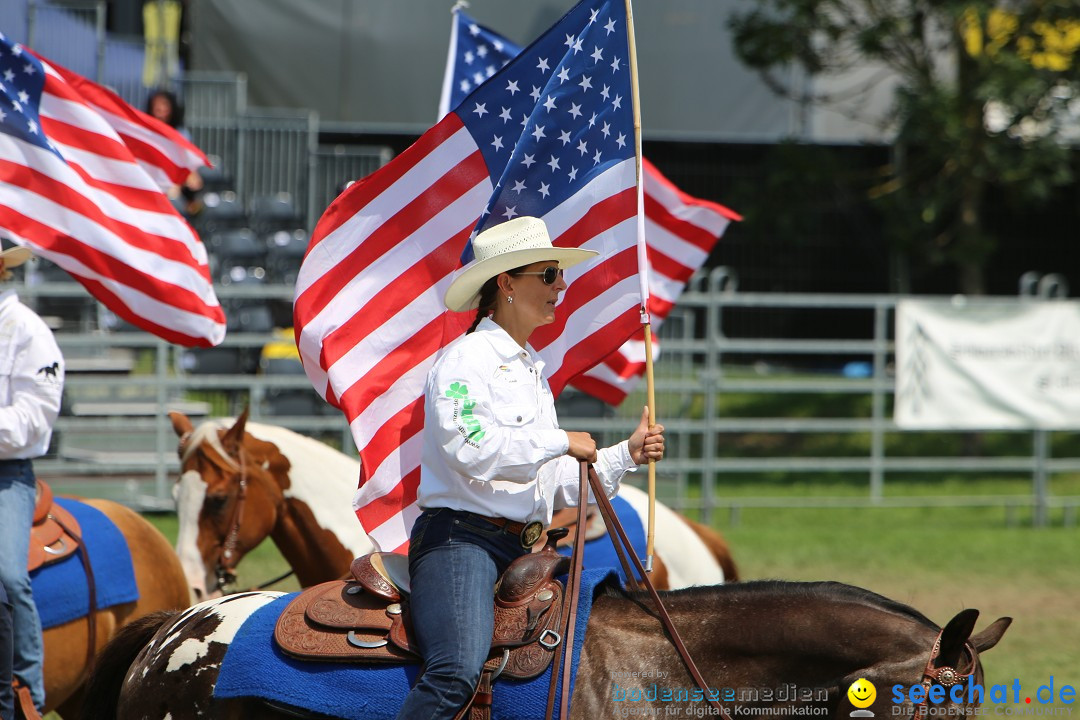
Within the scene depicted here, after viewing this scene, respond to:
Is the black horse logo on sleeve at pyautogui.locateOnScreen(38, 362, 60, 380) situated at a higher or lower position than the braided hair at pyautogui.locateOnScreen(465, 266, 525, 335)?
lower

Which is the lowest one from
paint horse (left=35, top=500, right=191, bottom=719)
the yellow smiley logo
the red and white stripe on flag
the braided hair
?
paint horse (left=35, top=500, right=191, bottom=719)

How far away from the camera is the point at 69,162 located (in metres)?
6.21

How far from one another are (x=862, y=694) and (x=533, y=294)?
1507 mm

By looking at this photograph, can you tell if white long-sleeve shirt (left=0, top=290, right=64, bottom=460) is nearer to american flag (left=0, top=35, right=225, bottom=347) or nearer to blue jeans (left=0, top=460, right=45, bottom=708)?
blue jeans (left=0, top=460, right=45, bottom=708)

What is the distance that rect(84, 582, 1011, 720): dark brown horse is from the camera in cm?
338

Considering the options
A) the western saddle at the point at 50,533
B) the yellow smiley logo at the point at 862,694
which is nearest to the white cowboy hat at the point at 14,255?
the western saddle at the point at 50,533

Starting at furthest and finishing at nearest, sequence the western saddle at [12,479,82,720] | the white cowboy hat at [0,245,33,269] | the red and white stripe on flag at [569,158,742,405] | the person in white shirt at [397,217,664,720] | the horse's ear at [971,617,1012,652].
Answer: the red and white stripe on flag at [569,158,742,405] → the western saddle at [12,479,82,720] → the white cowboy hat at [0,245,33,269] → the person in white shirt at [397,217,664,720] → the horse's ear at [971,617,1012,652]

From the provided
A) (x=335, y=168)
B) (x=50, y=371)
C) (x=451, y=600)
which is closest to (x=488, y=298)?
(x=451, y=600)

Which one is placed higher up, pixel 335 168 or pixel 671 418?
pixel 335 168

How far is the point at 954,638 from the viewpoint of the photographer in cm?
331

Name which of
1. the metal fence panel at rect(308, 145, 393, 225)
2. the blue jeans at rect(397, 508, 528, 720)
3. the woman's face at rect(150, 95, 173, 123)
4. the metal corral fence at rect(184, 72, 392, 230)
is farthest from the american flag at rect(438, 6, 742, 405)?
the metal corral fence at rect(184, 72, 392, 230)

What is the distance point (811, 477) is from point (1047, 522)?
287 cm

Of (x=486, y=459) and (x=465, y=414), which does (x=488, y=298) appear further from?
(x=486, y=459)

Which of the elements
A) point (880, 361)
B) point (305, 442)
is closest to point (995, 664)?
point (305, 442)
